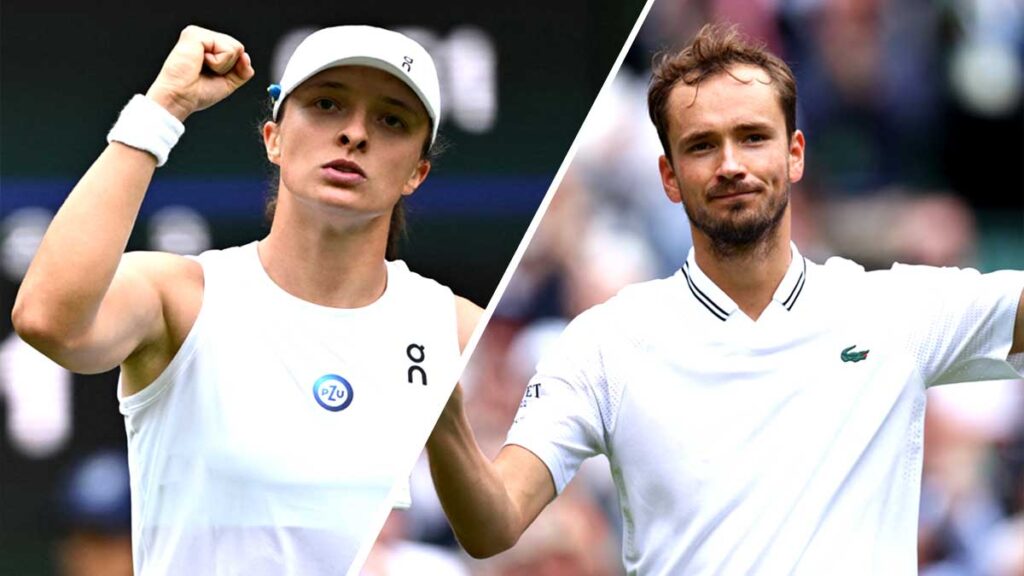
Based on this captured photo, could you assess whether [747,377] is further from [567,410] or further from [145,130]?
[145,130]

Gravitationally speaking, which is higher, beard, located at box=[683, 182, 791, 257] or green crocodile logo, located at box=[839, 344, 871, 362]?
beard, located at box=[683, 182, 791, 257]

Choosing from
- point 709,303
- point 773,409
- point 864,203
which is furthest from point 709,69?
point 864,203

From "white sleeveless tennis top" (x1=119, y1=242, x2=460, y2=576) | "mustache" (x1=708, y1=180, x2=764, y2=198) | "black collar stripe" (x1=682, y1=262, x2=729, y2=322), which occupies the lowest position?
"white sleeveless tennis top" (x1=119, y1=242, x2=460, y2=576)

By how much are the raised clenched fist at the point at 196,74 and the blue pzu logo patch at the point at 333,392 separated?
0.41 metres

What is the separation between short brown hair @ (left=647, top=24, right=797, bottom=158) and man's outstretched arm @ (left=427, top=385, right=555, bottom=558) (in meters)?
0.40

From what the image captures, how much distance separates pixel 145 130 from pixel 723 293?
2.16 ft

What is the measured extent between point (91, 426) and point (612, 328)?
2429 mm

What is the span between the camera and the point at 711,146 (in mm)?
2219

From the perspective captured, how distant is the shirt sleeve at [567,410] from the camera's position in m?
2.16

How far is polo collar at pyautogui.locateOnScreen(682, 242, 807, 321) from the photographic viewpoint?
2.27 metres

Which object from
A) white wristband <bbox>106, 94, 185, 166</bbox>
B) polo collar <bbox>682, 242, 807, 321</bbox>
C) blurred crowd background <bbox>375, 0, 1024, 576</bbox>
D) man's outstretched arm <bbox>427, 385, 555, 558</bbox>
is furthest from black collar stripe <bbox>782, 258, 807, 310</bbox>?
blurred crowd background <bbox>375, 0, 1024, 576</bbox>

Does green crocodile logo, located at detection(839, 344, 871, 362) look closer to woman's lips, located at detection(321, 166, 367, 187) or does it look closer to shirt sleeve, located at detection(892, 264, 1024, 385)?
shirt sleeve, located at detection(892, 264, 1024, 385)

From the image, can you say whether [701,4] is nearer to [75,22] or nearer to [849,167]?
[849,167]

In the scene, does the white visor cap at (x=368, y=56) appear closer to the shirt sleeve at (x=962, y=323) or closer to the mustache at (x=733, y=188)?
the mustache at (x=733, y=188)
